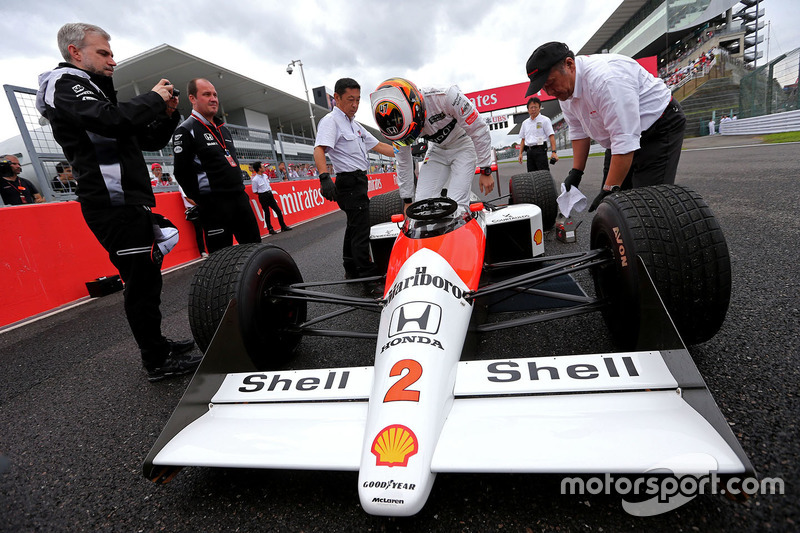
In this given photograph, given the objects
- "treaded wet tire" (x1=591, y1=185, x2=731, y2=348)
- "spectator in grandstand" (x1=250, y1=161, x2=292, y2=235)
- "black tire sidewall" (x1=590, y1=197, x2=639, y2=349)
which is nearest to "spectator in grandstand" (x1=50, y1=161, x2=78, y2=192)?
"spectator in grandstand" (x1=250, y1=161, x2=292, y2=235)

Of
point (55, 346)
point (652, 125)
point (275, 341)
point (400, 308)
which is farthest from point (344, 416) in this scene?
point (55, 346)

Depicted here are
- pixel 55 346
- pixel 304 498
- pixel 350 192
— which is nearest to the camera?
pixel 304 498

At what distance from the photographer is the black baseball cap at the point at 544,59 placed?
2.44m

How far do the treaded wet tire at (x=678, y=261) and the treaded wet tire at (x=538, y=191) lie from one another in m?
2.70

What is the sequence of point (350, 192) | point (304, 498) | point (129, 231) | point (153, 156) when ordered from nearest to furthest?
point (304, 498) < point (129, 231) < point (350, 192) < point (153, 156)

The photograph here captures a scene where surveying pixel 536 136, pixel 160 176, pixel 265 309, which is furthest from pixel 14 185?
pixel 536 136

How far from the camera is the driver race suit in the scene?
128 inches

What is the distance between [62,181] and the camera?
5.54m

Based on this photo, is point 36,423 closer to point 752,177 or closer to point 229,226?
point 229,226

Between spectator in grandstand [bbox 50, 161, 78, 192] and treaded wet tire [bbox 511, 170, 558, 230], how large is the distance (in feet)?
19.9

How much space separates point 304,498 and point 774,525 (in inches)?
52.9

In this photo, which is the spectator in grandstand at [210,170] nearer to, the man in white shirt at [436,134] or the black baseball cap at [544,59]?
the man in white shirt at [436,134]

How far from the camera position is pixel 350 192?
152 inches

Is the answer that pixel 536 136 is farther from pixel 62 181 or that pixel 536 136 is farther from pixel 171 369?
pixel 62 181
